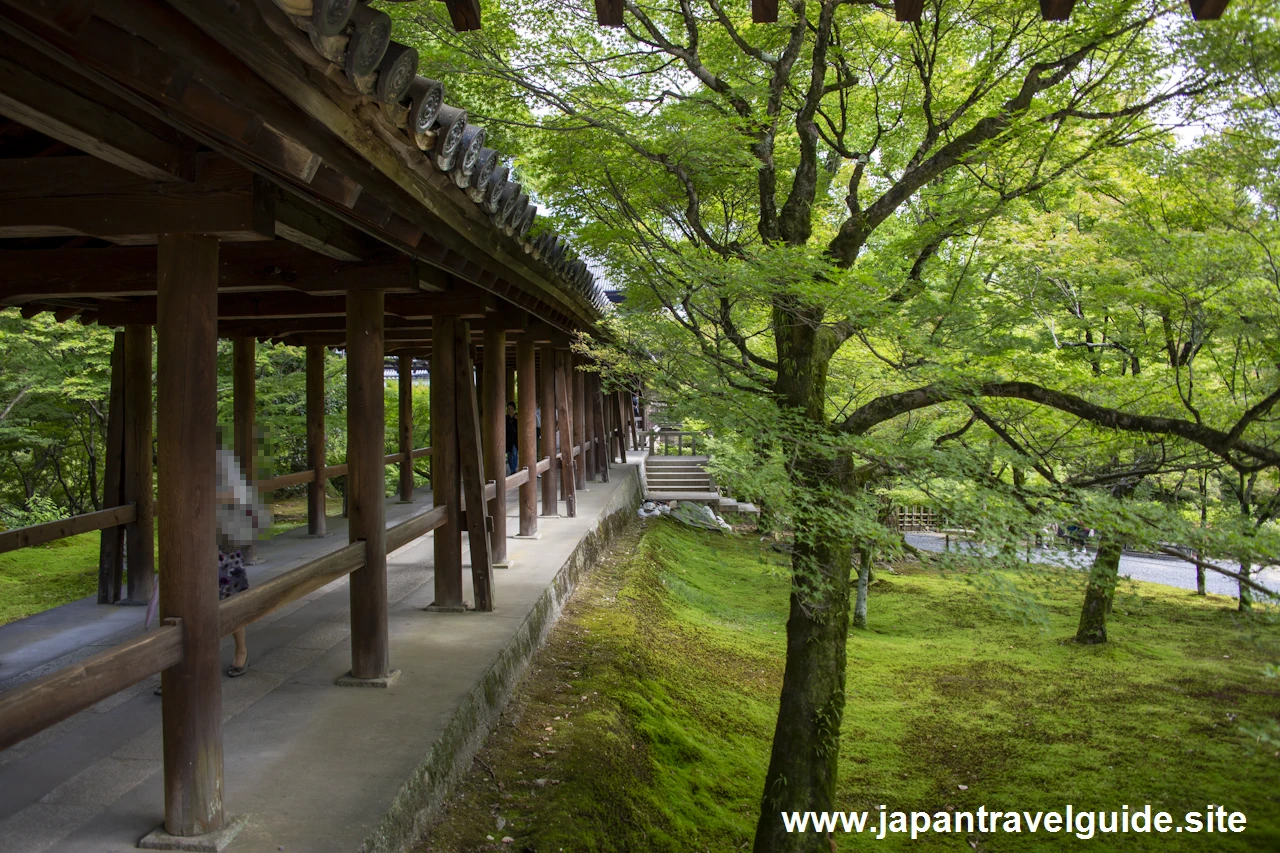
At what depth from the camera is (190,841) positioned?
11.0 feet

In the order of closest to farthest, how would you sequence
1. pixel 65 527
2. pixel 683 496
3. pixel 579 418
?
pixel 65 527 < pixel 579 418 < pixel 683 496

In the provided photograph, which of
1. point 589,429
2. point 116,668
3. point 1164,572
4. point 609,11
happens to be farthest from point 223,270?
point 1164,572

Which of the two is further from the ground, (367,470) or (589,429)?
(589,429)

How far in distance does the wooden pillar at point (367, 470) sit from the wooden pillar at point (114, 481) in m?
3.27

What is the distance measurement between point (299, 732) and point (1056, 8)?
469 cm

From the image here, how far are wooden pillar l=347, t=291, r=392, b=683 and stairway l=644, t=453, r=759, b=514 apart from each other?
525 inches

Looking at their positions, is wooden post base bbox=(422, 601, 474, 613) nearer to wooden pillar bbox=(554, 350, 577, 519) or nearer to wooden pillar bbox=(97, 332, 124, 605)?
wooden pillar bbox=(97, 332, 124, 605)

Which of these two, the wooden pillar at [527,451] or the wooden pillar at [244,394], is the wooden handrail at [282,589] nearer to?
the wooden pillar at [244,394]

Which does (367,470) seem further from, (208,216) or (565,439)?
(565,439)

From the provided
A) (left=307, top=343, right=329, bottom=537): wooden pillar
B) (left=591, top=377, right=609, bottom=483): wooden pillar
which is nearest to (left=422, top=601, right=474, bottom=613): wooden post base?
(left=307, top=343, right=329, bottom=537): wooden pillar

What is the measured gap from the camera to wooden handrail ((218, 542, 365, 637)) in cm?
363

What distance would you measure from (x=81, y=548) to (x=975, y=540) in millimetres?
13548

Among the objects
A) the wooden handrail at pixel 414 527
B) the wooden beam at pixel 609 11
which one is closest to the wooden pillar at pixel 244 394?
the wooden handrail at pixel 414 527

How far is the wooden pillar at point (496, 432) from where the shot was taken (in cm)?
868
